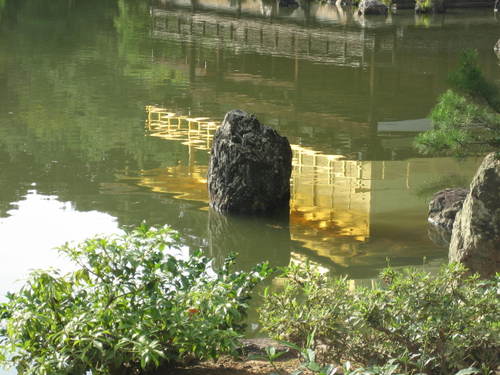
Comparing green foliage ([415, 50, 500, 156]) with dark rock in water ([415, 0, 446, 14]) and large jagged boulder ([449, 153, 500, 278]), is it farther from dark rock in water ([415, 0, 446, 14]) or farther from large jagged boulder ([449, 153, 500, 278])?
dark rock in water ([415, 0, 446, 14])

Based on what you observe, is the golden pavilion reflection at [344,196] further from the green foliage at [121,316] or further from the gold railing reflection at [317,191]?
the green foliage at [121,316]

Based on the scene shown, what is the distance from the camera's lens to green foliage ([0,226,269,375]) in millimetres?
4305

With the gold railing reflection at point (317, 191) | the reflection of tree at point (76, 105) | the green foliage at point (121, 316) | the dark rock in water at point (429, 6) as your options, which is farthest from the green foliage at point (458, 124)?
the dark rock in water at point (429, 6)

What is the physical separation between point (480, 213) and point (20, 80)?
13.3 meters

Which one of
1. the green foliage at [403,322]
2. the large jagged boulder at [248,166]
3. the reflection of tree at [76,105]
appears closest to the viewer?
the green foliage at [403,322]

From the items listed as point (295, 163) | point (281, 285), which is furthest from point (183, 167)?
point (281, 285)

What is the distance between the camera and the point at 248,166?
9445 millimetres

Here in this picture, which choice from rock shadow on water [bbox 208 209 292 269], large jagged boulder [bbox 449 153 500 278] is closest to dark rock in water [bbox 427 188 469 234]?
rock shadow on water [bbox 208 209 292 269]

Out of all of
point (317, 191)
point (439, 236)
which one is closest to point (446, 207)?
point (439, 236)

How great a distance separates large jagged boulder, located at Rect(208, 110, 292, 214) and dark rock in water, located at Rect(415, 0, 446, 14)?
2483 cm

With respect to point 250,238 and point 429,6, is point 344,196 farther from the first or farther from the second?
point 429,6

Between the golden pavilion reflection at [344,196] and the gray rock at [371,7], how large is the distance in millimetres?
19955

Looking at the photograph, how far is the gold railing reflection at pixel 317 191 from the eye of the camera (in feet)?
29.1

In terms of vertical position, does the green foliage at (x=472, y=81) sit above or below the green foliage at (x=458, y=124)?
above
